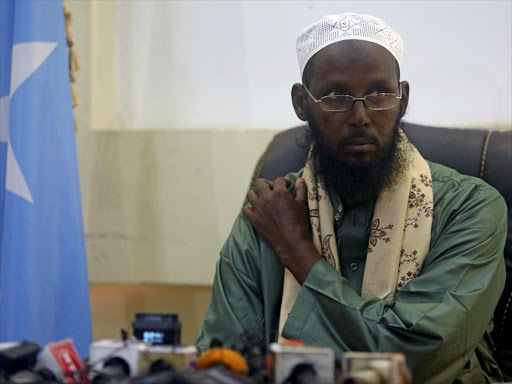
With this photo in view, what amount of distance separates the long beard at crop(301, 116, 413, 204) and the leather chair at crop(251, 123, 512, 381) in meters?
0.21

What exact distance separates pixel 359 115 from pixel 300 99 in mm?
349

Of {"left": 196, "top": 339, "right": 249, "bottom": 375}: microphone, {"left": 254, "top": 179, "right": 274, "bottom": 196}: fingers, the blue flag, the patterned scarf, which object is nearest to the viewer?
{"left": 196, "top": 339, "right": 249, "bottom": 375}: microphone

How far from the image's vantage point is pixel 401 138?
221 centimetres

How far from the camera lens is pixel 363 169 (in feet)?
6.96

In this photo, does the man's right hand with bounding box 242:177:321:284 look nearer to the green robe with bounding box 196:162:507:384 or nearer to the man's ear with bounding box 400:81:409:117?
the green robe with bounding box 196:162:507:384

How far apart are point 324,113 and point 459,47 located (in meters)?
1.35

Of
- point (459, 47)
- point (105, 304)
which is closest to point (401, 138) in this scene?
point (459, 47)

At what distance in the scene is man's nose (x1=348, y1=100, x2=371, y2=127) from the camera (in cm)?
202

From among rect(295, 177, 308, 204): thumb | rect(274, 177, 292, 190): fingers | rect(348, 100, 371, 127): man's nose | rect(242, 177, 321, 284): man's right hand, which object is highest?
rect(348, 100, 371, 127): man's nose

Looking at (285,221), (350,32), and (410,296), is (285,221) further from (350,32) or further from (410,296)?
(350,32)

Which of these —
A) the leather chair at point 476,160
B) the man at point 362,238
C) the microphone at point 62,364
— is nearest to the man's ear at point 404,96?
the man at point 362,238

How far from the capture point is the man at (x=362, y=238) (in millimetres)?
→ 1844

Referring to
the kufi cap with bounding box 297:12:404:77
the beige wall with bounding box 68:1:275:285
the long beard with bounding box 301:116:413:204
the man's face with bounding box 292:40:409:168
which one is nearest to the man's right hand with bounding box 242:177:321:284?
the long beard with bounding box 301:116:413:204

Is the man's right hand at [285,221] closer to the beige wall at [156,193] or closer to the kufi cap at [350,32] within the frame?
the kufi cap at [350,32]
